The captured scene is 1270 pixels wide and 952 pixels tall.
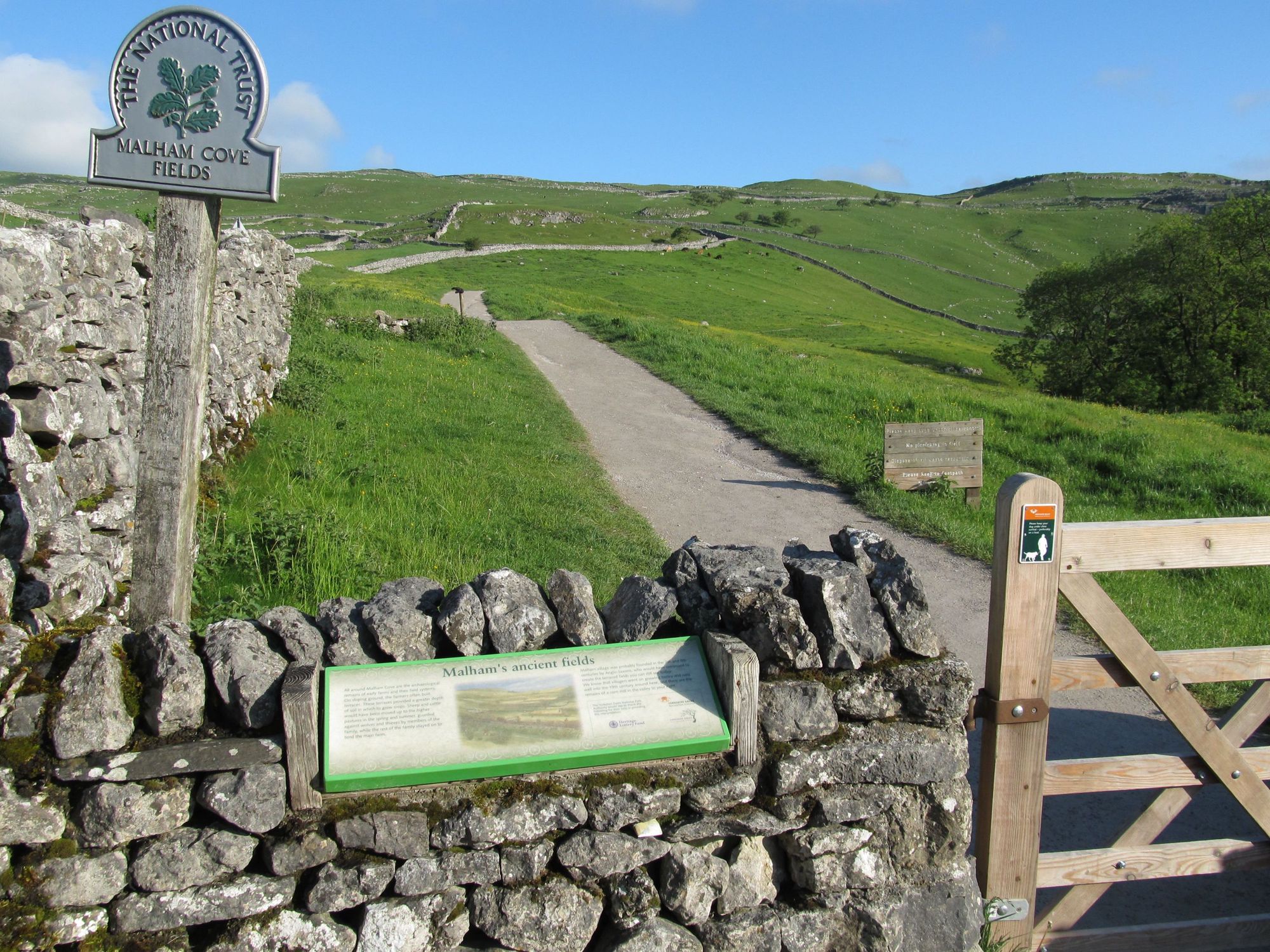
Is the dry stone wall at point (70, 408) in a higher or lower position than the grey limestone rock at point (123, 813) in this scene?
higher

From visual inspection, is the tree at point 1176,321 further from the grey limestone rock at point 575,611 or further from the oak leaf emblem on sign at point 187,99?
the oak leaf emblem on sign at point 187,99

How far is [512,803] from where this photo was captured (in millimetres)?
3086

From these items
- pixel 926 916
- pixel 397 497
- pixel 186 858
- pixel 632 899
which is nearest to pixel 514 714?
pixel 632 899

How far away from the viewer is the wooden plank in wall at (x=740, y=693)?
3.25 m

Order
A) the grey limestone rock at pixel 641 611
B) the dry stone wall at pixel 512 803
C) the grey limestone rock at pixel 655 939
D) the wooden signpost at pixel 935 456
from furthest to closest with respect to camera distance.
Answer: the wooden signpost at pixel 935 456 < the grey limestone rock at pixel 641 611 < the grey limestone rock at pixel 655 939 < the dry stone wall at pixel 512 803

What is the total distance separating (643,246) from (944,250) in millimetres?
41884

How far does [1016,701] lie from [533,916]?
2.05m

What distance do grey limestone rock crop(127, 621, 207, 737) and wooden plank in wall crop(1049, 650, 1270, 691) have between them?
3268 mm

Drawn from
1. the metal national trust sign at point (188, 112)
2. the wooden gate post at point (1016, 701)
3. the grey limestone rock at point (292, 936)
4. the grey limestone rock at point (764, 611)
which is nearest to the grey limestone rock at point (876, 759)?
the wooden gate post at point (1016, 701)

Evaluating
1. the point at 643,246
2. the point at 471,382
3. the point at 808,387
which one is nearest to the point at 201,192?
the point at 471,382

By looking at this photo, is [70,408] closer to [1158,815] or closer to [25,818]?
[25,818]

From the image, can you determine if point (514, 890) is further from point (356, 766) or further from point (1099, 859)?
point (1099, 859)

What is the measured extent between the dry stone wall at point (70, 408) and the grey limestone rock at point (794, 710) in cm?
311

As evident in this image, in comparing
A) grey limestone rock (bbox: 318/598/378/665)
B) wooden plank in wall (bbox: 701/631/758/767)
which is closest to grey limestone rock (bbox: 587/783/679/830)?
wooden plank in wall (bbox: 701/631/758/767)
